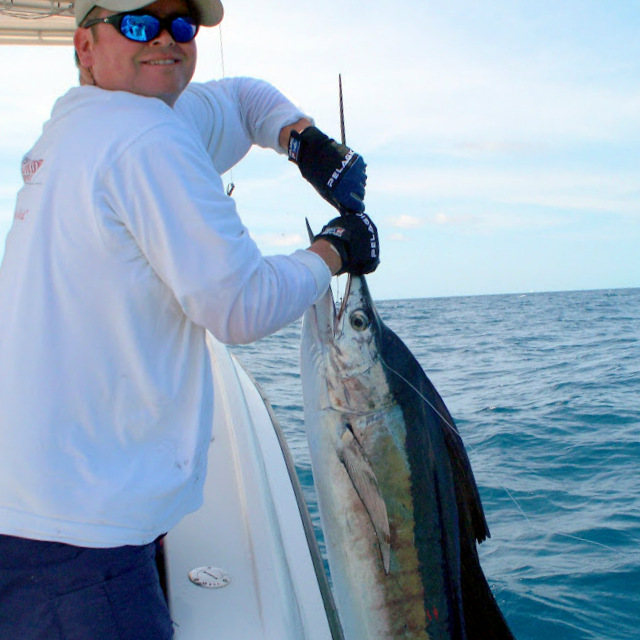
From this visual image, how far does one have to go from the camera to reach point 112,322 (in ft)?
4.00

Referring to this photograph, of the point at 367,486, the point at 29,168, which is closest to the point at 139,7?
the point at 29,168

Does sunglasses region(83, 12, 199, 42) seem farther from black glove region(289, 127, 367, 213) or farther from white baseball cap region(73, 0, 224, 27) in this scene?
black glove region(289, 127, 367, 213)

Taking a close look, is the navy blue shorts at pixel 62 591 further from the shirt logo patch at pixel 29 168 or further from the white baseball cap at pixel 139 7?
the white baseball cap at pixel 139 7

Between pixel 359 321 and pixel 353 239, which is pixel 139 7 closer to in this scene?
pixel 353 239

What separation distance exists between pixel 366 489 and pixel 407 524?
0.47 feet

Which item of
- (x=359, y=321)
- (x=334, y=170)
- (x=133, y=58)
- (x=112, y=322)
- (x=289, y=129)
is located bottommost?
(x=359, y=321)

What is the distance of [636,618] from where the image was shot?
3156 millimetres

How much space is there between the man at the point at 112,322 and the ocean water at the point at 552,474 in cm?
248

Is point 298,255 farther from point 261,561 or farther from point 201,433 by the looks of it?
point 261,561

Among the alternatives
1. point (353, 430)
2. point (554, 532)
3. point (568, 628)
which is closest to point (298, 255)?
point (353, 430)

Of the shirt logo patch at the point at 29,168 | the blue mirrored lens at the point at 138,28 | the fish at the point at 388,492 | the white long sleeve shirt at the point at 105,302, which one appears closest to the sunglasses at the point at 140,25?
the blue mirrored lens at the point at 138,28

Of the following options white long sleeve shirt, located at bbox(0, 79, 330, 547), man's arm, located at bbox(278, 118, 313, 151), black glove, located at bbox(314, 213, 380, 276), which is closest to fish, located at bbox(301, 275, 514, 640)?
black glove, located at bbox(314, 213, 380, 276)

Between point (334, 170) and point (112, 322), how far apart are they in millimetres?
744

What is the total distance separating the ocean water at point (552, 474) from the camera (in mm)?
3283
